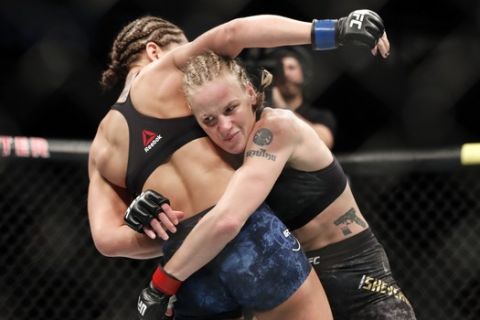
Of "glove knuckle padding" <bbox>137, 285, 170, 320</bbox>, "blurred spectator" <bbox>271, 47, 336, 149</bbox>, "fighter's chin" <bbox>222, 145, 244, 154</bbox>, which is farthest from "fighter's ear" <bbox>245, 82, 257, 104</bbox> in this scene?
"blurred spectator" <bbox>271, 47, 336, 149</bbox>

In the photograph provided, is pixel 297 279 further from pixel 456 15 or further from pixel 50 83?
pixel 456 15

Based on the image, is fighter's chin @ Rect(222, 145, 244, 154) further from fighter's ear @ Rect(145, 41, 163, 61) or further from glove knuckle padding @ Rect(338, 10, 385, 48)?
fighter's ear @ Rect(145, 41, 163, 61)

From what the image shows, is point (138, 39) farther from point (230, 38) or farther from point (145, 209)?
point (145, 209)

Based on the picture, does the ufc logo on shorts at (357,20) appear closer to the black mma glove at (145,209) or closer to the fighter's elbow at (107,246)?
the black mma glove at (145,209)

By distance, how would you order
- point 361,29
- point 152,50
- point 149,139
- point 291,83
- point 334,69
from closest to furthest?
point 361,29
point 149,139
point 152,50
point 291,83
point 334,69

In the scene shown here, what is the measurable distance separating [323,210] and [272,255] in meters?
0.23

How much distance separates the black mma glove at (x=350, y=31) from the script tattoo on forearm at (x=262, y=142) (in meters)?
0.24

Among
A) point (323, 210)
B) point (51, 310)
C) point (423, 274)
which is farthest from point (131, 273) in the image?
point (323, 210)

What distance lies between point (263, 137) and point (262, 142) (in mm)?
13

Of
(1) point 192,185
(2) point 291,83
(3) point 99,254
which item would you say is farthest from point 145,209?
(2) point 291,83

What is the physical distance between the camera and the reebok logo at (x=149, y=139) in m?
2.05

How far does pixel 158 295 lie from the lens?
6.57ft

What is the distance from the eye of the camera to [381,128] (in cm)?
365

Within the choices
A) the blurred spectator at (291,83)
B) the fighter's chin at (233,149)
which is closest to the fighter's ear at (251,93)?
the fighter's chin at (233,149)
